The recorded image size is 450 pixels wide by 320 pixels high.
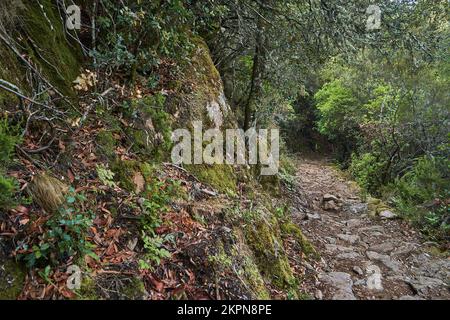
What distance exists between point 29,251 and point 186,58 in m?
3.67

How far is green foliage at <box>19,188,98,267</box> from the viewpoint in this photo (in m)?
2.07

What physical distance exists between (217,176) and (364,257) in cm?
287

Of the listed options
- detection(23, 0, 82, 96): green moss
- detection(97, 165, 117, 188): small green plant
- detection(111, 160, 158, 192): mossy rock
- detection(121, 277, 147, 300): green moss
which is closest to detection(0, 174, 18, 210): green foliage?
detection(97, 165, 117, 188): small green plant

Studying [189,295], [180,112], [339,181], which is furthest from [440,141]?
[189,295]

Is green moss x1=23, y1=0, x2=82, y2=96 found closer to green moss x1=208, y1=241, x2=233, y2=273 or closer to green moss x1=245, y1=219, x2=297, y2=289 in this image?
green moss x1=208, y1=241, x2=233, y2=273

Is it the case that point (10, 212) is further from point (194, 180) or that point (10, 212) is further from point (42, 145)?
point (194, 180)

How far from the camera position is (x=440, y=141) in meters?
8.81

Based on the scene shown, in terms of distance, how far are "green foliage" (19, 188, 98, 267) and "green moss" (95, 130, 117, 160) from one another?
0.93m

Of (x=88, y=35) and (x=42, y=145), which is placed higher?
(x=88, y=35)

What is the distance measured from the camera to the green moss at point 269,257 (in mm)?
3746

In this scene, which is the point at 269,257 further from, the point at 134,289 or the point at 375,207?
the point at 375,207

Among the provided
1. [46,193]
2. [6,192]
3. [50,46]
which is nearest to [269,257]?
[46,193]
